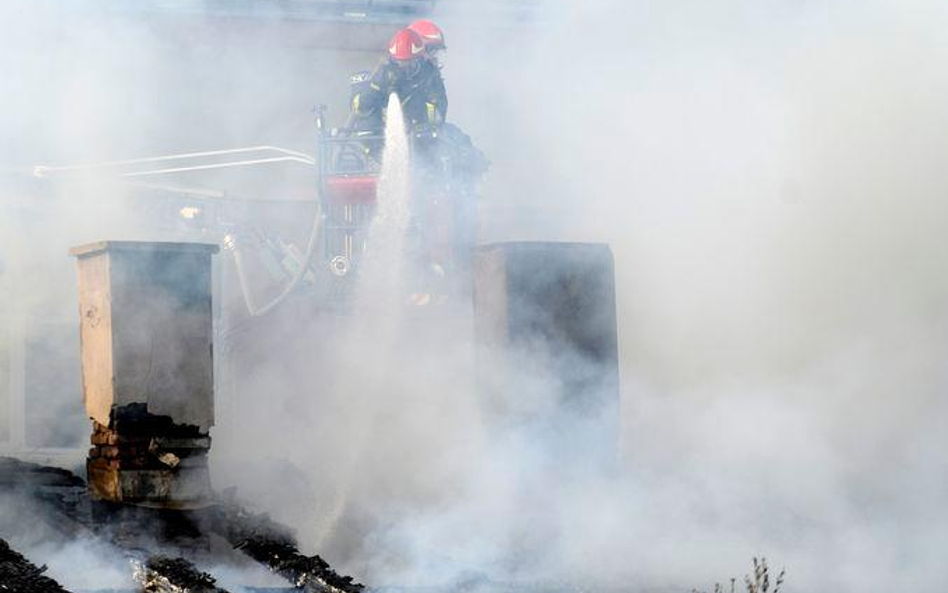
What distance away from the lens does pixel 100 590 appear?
504 centimetres

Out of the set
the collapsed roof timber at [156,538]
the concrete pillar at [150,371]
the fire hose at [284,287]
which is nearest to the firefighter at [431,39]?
the fire hose at [284,287]

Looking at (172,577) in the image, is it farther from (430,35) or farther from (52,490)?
(430,35)

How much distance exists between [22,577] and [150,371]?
166 centimetres

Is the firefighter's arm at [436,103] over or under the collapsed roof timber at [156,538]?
over

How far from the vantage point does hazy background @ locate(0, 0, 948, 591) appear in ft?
21.5

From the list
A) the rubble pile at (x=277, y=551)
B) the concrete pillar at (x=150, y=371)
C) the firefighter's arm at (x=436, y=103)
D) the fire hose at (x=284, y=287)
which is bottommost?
the rubble pile at (x=277, y=551)

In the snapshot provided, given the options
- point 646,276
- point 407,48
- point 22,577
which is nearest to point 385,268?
point 407,48

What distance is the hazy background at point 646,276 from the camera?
258 inches

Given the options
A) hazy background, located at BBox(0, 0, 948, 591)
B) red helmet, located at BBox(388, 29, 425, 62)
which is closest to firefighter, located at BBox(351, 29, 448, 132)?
red helmet, located at BBox(388, 29, 425, 62)

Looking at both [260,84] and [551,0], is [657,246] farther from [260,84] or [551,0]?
[260,84]

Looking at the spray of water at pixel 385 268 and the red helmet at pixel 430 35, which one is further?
the red helmet at pixel 430 35

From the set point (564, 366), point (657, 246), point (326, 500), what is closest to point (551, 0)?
point (657, 246)

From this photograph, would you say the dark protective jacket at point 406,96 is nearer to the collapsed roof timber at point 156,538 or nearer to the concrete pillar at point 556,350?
the concrete pillar at point 556,350

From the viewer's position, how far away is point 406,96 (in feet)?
27.5
